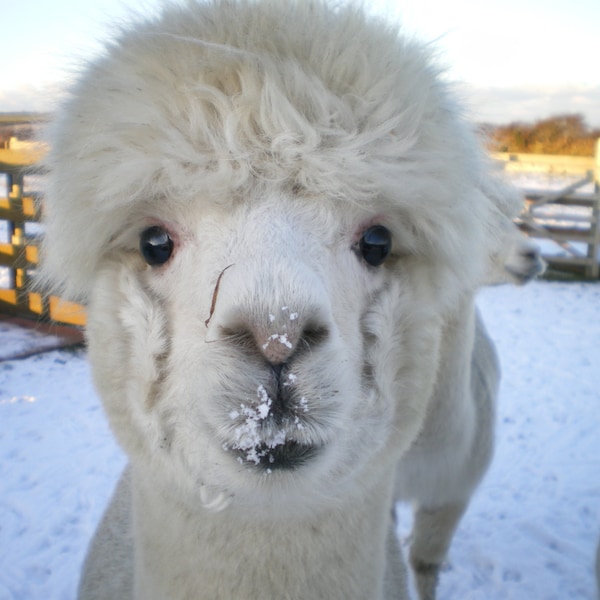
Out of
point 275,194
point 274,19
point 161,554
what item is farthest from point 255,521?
point 274,19

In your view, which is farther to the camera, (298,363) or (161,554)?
(161,554)

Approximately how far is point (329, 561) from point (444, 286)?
0.74 meters

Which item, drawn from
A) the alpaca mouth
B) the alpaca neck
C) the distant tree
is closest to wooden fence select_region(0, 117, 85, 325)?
the alpaca neck

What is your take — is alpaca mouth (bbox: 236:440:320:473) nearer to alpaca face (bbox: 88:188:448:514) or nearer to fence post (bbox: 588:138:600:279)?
alpaca face (bbox: 88:188:448:514)

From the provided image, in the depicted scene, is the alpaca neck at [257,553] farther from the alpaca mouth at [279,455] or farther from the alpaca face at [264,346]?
the alpaca mouth at [279,455]

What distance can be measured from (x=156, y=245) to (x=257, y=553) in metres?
Result: 0.73

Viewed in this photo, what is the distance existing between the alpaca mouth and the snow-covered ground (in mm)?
2909

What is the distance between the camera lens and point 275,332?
0.89m

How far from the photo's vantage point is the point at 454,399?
8.60ft

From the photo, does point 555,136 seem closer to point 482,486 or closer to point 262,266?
point 482,486

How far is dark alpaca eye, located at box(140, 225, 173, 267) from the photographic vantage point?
1.17m

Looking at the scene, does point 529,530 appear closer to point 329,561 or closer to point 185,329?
point 329,561

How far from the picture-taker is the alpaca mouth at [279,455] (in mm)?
942

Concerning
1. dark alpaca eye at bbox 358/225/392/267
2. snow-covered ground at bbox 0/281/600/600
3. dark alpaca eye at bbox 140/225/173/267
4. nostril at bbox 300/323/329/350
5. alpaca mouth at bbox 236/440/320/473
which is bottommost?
snow-covered ground at bbox 0/281/600/600
